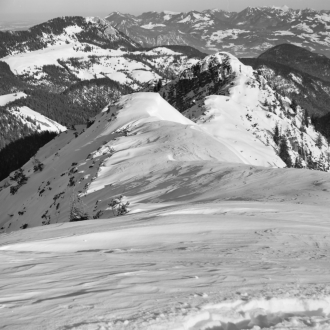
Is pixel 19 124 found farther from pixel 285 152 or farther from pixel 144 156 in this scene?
pixel 144 156

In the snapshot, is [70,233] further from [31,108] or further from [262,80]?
[31,108]

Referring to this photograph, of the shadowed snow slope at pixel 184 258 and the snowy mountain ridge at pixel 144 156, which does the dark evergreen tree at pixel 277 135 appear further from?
the shadowed snow slope at pixel 184 258

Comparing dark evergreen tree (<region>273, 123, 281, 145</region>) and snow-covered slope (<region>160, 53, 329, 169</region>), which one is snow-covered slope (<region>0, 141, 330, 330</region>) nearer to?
snow-covered slope (<region>160, 53, 329, 169</region>)

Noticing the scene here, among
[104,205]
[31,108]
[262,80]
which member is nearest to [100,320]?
[104,205]

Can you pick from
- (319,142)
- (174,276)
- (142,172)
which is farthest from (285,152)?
(174,276)

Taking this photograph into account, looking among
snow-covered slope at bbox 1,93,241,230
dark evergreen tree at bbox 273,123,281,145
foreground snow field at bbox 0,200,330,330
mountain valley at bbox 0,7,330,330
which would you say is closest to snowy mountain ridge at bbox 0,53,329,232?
snow-covered slope at bbox 1,93,241,230
